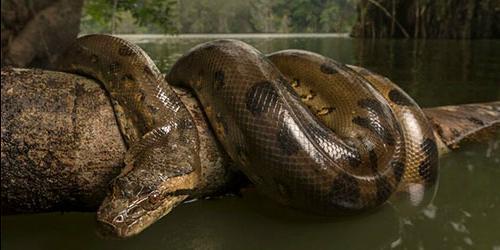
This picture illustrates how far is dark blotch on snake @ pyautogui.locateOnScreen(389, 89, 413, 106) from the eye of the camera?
→ 5117 millimetres

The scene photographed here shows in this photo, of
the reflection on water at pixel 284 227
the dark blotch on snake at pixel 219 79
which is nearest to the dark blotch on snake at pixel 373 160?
the reflection on water at pixel 284 227

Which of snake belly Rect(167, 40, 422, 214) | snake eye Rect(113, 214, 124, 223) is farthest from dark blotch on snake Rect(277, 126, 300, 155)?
snake eye Rect(113, 214, 124, 223)

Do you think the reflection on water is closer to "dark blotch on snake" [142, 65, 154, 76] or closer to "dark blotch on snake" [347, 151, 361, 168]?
"dark blotch on snake" [347, 151, 361, 168]

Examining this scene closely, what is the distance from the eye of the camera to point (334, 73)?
186 inches

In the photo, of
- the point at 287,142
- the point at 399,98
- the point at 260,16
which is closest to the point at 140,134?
the point at 287,142

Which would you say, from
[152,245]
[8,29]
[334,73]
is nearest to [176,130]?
[152,245]

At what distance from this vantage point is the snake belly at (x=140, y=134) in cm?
331

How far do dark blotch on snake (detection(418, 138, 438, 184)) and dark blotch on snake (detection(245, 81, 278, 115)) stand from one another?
5.53 ft

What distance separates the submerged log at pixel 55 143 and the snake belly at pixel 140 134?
165 mm

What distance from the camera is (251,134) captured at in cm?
365

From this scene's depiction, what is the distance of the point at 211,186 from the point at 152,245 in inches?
29.7

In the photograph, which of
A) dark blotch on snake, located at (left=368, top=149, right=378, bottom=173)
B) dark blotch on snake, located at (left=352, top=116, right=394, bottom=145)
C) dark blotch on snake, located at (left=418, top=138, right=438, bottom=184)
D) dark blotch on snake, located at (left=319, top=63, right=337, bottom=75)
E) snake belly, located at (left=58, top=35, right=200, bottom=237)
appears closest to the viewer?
snake belly, located at (left=58, top=35, right=200, bottom=237)

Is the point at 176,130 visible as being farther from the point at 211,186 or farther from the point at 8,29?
the point at 8,29

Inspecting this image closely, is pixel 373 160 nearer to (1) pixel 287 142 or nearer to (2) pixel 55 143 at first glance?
(1) pixel 287 142
